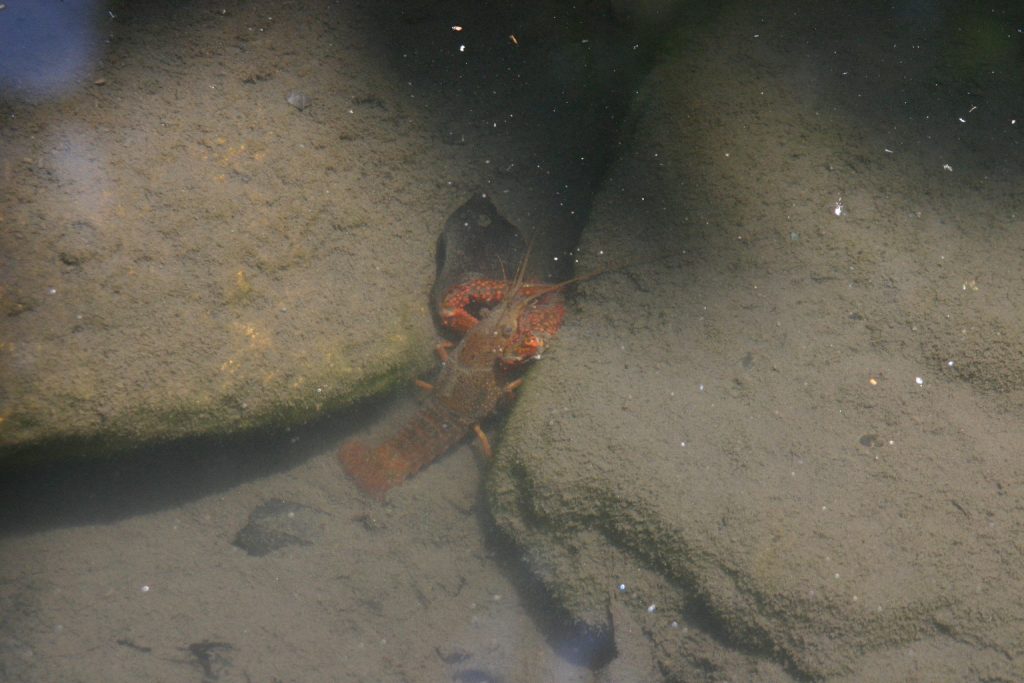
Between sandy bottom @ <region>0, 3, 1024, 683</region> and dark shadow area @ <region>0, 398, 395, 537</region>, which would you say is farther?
dark shadow area @ <region>0, 398, 395, 537</region>

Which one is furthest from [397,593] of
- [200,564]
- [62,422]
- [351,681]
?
[62,422]

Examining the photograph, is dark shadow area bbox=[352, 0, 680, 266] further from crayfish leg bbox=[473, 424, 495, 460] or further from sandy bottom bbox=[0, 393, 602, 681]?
sandy bottom bbox=[0, 393, 602, 681]

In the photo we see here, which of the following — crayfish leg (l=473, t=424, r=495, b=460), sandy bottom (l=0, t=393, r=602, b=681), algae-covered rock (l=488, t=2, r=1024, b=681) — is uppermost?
algae-covered rock (l=488, t=2, r=1024, b=681)

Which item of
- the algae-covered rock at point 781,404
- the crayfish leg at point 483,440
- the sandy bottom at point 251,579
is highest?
the algae-covered rock at point 781,404

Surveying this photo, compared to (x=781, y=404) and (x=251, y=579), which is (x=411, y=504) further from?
(x=781, y=404)

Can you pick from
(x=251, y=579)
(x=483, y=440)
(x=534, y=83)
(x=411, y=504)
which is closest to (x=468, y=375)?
(x=483, y=440)

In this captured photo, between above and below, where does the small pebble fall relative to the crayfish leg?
above

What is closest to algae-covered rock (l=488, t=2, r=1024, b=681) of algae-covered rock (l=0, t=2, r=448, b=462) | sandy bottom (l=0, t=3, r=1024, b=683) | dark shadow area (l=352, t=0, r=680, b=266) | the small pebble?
sandy bottom (l=0, t=3, r=1024, b=683)

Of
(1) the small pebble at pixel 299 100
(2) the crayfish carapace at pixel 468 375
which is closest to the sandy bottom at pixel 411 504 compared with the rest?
(2) the crayfish carapace at pixel 468 375

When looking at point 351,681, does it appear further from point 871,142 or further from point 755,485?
point 871,142

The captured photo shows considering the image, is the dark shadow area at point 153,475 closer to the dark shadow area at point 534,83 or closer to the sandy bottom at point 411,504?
the sandy bottom at point 411,504
